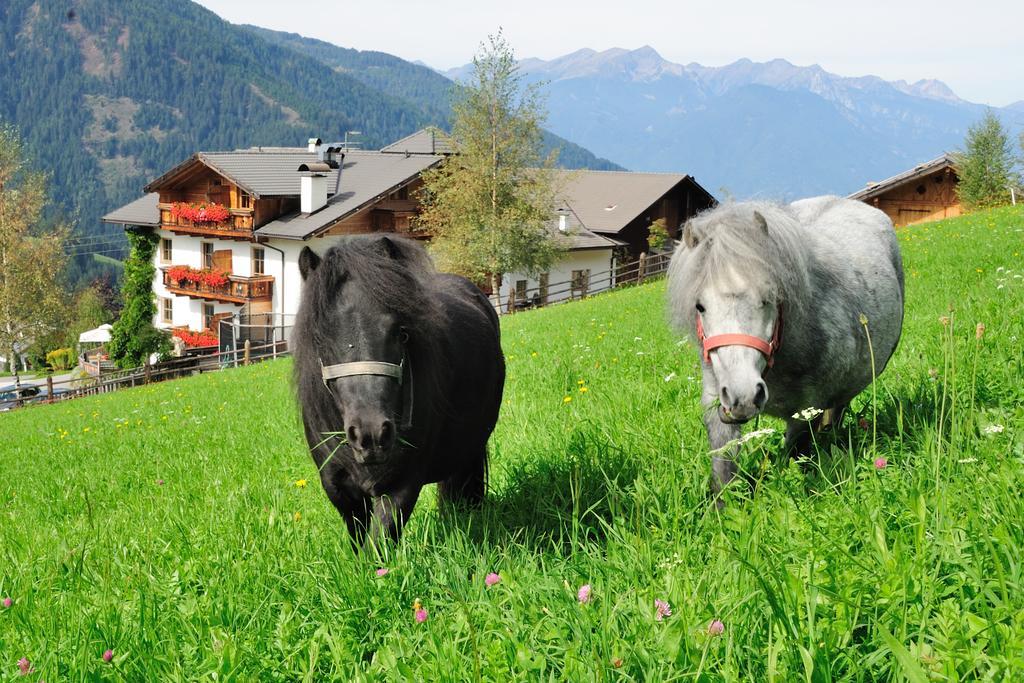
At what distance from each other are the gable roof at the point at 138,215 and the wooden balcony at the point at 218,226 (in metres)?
1.35

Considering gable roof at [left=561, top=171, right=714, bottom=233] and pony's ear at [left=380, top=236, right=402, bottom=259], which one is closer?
pony's ear at [left=380, top=236, right=402, bottom=259]

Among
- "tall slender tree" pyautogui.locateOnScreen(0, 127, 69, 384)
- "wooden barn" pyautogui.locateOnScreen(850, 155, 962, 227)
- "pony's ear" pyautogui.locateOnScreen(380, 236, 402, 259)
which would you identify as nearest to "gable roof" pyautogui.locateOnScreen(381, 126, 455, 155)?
"tall slender tree" pyautogui.locateOnScreen(0, 127, 69, 384)

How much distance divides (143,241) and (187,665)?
49.0m

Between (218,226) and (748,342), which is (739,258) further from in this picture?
Result: (218,226)

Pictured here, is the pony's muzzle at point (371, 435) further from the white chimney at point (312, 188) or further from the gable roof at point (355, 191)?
the white chimney at point (312, 188)

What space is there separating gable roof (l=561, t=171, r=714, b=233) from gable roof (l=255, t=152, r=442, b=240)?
1074cm

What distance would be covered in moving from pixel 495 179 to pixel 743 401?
32572 mm

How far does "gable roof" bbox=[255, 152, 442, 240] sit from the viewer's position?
38562 mm

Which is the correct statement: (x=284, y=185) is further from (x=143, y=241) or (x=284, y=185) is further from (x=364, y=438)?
(x=364, y=438)

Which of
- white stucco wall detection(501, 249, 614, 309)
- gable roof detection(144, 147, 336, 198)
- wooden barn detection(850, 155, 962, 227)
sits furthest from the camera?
wooden barn detection(850, 155, 962, 227)

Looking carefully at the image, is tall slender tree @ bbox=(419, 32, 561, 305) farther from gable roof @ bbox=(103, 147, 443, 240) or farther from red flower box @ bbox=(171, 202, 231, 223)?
red flower box @ bbox=(171, 202, 231, 223)

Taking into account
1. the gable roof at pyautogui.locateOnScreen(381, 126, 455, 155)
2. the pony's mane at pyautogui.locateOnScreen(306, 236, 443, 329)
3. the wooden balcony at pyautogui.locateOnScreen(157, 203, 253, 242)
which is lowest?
the wooden balcony at pyautogui.locateOnScreen(157, 203, 253, 242)

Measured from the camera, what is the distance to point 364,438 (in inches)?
129

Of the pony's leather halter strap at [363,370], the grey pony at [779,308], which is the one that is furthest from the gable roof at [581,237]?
the pony's leather halter strap at [363,370]
